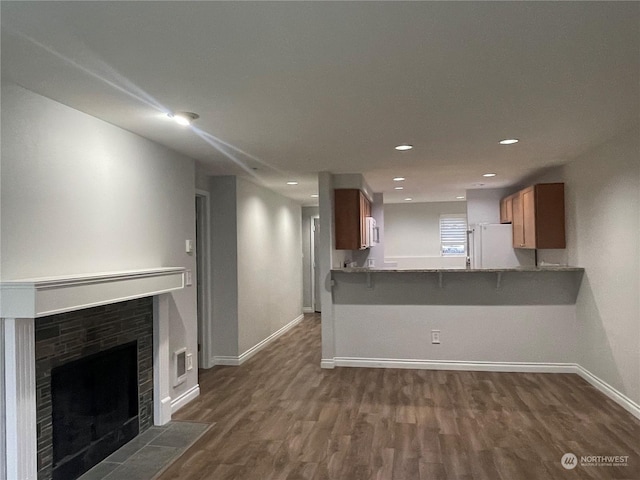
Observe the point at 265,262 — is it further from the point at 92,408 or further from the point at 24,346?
the point at 24,346

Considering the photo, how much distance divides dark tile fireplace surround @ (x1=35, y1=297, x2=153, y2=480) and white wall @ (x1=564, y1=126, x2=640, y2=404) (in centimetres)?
396

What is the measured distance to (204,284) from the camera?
5.64 metres

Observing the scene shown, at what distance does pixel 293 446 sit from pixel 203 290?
275cm

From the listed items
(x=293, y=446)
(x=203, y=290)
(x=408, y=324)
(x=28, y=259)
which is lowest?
(x=293, y=446)

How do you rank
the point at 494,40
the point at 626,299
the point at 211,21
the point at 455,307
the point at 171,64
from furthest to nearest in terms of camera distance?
the point at 455,307
the point at 626,299
the point at 171,64
the point at 494,40
the point at 211,21

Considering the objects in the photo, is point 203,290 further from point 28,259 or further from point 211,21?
point 211,21

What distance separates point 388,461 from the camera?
3062 mm

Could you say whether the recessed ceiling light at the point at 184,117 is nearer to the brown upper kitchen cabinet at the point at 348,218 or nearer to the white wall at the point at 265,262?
the white wall at the point at 265,262

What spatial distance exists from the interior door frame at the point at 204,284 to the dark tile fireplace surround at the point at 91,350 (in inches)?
73.8

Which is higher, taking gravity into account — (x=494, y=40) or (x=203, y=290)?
(x=494, y=40)

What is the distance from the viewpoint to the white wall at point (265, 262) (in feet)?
19.3

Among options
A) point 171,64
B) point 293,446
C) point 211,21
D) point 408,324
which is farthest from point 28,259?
point 408,324

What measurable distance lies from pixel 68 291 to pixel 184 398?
2183mm

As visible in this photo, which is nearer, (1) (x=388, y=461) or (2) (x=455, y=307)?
(1) (x=388, y=461)
